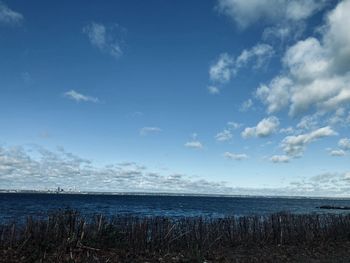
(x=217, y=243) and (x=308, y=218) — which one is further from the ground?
(x=308, y=218)

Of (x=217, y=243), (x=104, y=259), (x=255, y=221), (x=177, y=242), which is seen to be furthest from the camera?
(x=255, y=221)

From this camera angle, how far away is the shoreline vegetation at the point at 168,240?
39.6 feet

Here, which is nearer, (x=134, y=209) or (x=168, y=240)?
(x=168, y=240)

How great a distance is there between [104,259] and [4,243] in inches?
132

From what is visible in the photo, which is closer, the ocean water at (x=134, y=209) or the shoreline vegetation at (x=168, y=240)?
the shoreline vegetation at (x=168, y=240)

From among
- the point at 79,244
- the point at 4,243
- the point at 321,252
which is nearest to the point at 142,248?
the point at 79,244

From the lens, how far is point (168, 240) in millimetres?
14320

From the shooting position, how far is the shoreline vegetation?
1208 cm

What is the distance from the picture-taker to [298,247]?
1592cm

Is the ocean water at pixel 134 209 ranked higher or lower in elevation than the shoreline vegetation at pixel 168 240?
higher

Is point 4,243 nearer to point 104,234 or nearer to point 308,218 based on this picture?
point 104,234

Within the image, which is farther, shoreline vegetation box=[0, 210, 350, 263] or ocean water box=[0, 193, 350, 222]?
ocean water box=[0, 193, 350, 222]

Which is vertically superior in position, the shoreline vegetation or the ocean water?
the ocean water

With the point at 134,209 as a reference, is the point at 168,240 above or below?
below
